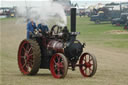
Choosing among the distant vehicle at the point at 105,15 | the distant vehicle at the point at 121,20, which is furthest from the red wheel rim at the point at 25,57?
the distant vehicle at the point at 105,15

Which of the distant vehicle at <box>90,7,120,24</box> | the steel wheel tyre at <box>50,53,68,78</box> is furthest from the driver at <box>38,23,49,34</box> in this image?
the distant vehicle at <box>90,7,120,24</box>

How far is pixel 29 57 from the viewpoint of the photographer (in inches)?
518

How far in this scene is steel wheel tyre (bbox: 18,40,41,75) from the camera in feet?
41.4

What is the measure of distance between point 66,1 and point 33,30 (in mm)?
2242

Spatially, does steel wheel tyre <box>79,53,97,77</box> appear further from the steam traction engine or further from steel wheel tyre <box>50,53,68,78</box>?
steel wheel tyre <box>50,53,68,78</box>

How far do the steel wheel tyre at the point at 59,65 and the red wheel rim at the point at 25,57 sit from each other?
96cm

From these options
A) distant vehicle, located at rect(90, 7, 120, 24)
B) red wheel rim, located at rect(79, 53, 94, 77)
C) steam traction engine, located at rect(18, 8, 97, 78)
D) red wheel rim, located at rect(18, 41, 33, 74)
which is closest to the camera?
steam traction engine, located at rect(18, 8, 97, 78)

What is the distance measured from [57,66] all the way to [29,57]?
1.38 meters

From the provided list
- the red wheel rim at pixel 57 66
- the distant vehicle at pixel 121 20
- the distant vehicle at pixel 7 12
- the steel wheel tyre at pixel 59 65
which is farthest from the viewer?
the distant vehicle at pixel 7 12

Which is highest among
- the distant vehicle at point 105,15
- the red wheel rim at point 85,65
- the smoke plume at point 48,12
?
the smoke plume at point 48,12

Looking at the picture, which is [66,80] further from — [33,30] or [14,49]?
[14,49]

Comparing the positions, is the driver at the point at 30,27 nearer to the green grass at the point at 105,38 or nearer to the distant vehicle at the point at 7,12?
the green grass at the point at 105,38

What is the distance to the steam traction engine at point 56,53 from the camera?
479 inches

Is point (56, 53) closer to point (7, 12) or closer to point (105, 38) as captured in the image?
point (105, 38)
